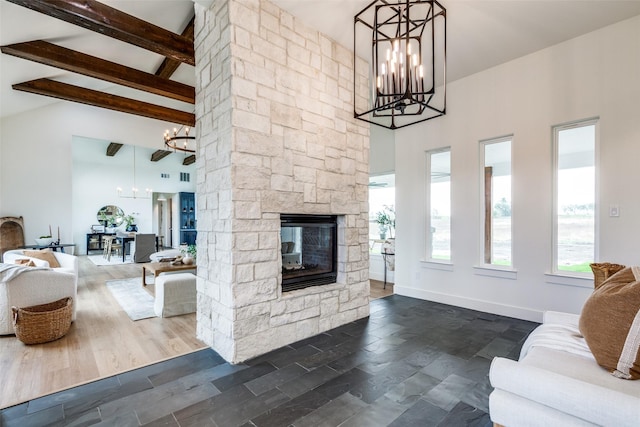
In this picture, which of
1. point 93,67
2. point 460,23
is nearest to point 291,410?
point 460,23

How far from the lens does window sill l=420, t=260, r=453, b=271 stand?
430 centimetres

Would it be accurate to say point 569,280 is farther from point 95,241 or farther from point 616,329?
point 95,241

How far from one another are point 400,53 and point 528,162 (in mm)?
2567

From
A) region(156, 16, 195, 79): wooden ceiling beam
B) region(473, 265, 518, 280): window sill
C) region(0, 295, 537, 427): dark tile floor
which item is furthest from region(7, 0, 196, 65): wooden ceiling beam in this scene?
region(473, 265, 518, 280): window sill

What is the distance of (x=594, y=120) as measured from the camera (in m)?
3.24

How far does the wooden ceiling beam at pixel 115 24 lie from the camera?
2.65m

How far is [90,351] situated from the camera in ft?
9.12

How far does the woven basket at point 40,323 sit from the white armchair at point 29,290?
10cm

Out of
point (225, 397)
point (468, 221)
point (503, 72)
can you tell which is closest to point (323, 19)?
point (503, 72)

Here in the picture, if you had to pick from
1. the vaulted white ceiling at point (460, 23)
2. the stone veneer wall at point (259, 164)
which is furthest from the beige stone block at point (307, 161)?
the vaulted white ceiling at point (460, 23)

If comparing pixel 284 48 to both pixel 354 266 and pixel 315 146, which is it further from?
pixel 354 266

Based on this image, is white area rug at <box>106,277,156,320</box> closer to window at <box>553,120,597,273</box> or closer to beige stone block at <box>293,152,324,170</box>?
beige stone block at <box>293,152,324,170</box>

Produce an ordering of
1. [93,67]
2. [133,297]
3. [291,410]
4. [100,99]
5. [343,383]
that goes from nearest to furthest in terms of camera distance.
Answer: [291,410], [343,383], [93,67], [133,297], [100,99]

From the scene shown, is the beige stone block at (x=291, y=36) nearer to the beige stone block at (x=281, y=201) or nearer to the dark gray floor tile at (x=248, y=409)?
the beige stone block at (x=281, y=201)
